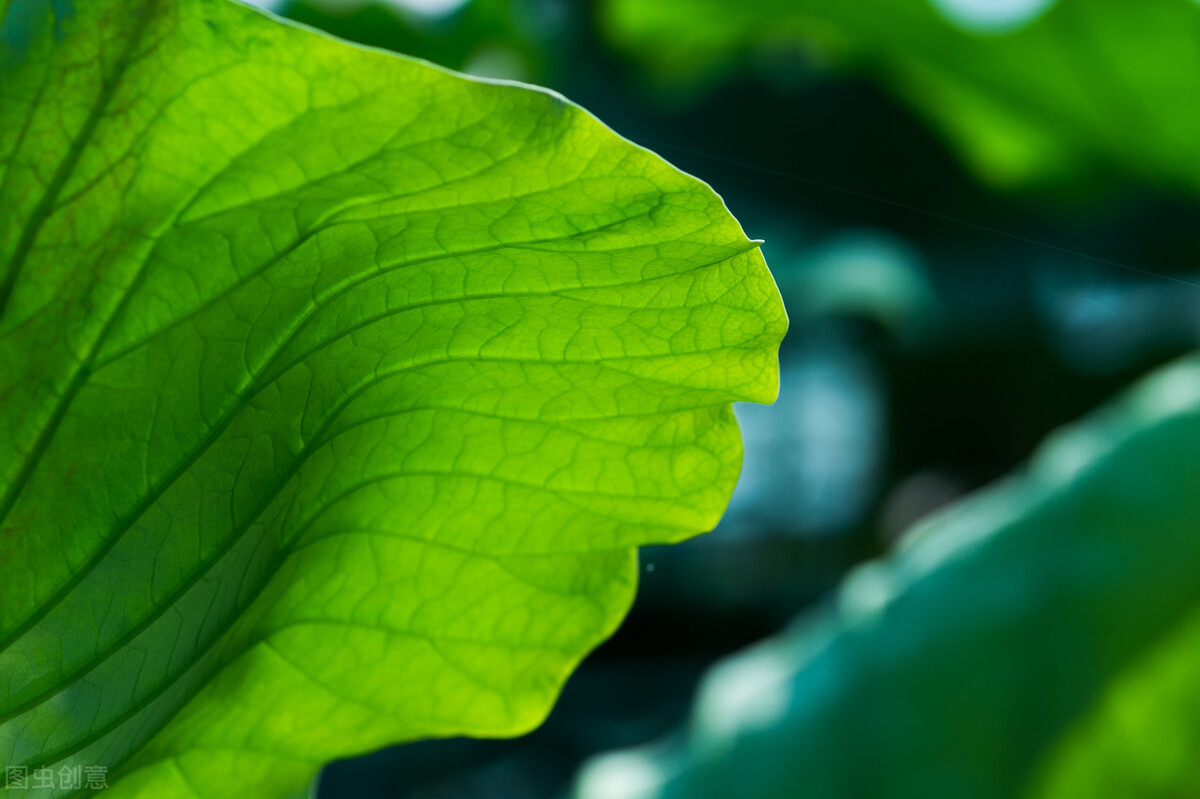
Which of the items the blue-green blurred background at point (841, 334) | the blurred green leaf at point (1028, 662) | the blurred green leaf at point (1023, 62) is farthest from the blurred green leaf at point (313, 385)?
the blue-green blurred background at point (841, 334)

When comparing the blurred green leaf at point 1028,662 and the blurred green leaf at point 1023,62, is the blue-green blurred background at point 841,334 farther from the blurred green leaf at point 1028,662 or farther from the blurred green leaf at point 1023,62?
the blurred green leaf at point 1028,662

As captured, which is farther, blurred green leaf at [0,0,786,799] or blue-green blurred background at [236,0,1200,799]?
blue-green blurred background at [236,0,1200,799]

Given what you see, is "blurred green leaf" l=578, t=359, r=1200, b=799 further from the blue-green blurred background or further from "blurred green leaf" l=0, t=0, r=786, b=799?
the blue-green blurred background

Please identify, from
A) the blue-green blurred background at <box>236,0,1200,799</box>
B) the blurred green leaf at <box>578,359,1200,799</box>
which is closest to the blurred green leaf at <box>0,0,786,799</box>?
the blurred green leaf at <box>578,359,1200,799</box>

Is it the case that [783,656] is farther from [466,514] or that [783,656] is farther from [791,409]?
[791,409]

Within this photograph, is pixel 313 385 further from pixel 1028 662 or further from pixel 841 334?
pixel 841 334

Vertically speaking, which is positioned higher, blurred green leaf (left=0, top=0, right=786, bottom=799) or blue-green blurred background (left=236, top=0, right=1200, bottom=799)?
blue-green blurred background (left=236, top=0, right=1200, bottom=799)
